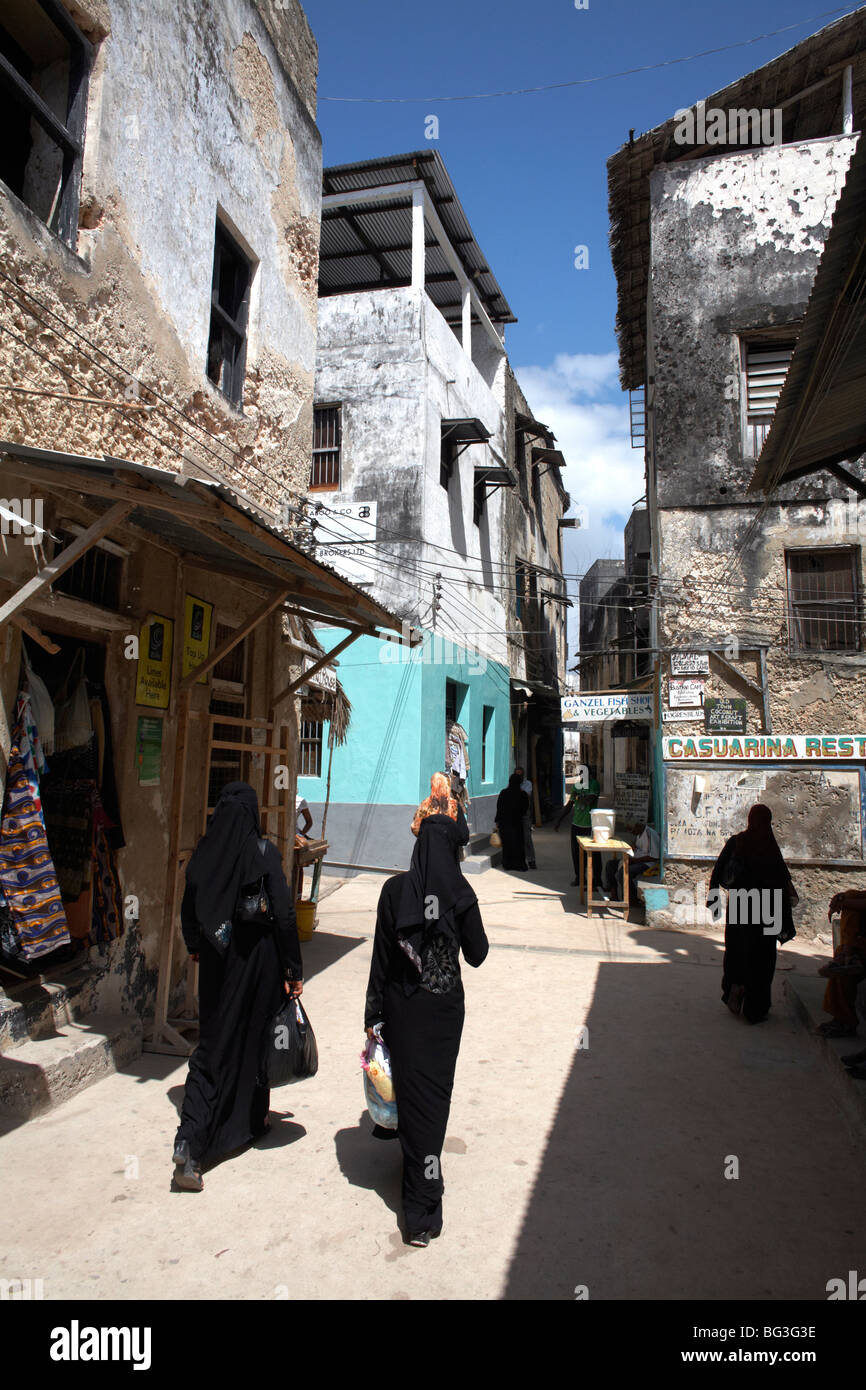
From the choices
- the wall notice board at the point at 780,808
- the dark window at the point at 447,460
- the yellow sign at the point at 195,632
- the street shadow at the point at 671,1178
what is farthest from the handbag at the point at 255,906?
the dark window at the point at 447,460

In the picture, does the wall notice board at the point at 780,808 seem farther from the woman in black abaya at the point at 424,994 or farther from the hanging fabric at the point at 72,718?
the hanging fabric at the point at 72,718

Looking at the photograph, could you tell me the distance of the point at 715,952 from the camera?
8336 millimetres

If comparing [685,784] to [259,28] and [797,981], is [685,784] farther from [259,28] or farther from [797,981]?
Answer: [259,28]

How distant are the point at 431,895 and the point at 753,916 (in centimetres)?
368

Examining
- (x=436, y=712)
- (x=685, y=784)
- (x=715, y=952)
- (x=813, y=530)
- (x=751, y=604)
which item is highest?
(x=813, y=530)

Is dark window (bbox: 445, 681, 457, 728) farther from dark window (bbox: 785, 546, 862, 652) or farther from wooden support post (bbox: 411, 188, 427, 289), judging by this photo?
wooden support post (bbox: 411, 188, 427, 289)

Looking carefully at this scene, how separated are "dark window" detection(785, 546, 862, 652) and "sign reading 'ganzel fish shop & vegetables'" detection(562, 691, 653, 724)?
2129 millimetres

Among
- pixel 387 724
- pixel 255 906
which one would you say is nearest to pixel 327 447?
Result: pixel 387 724

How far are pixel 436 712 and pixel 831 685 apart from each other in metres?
5.87

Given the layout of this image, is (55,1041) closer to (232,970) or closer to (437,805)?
(232,970)

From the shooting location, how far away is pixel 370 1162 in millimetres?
3762

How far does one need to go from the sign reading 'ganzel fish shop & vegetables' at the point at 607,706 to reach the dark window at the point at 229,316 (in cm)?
630

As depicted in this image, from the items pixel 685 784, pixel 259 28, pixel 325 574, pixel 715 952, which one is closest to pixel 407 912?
pixel 325 574

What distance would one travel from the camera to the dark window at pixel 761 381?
1005cm
